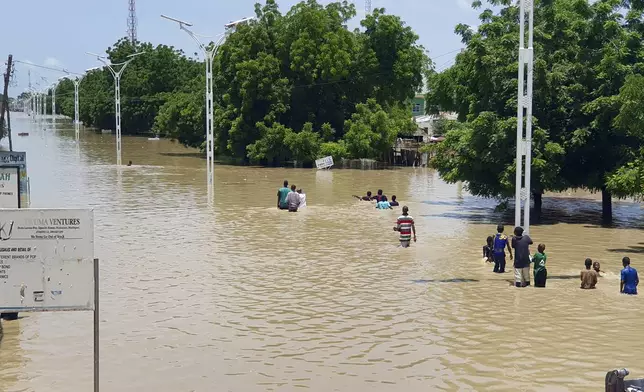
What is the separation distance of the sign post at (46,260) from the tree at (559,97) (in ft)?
67.8

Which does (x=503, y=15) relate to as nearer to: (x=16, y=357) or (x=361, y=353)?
(x=361, y=353)

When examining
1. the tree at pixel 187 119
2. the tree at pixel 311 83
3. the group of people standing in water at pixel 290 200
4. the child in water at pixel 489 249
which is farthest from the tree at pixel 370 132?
the child in water at pixel 489 249

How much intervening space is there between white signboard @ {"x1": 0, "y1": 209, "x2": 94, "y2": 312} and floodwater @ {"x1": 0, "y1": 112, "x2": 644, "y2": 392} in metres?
3.14

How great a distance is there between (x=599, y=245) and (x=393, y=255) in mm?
6768

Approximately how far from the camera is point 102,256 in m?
20.4

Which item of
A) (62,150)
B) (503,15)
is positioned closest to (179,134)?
(62,150)

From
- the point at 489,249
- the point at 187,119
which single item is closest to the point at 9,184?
the point at 489,249

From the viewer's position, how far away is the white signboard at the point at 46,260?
767 cm

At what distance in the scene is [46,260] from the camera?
7.69 metres

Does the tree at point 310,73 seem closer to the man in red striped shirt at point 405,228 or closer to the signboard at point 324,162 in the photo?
the signboard at point 324,162

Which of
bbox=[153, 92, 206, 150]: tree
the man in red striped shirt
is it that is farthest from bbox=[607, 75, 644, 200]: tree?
bbox=[153, 92, 206, 150]: tree

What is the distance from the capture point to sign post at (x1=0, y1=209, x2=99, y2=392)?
7672 mm

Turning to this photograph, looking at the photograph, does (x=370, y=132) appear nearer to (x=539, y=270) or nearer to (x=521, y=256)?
(x=539, y=270)

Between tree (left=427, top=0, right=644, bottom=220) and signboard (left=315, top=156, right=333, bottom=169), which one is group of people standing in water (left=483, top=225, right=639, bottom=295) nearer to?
tree (left=427, top=0, right=644, bottom=220)
